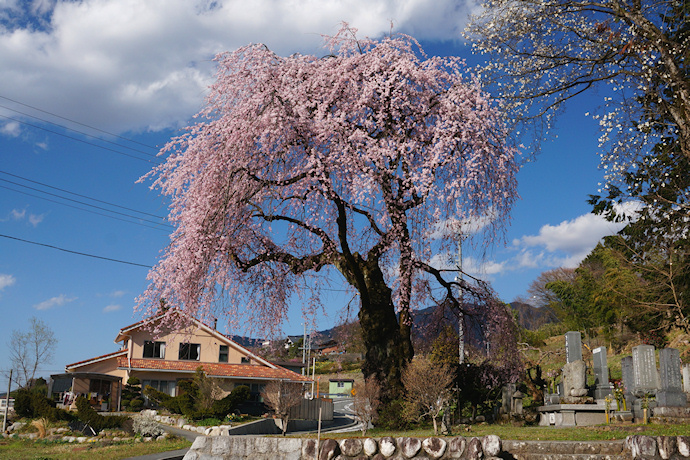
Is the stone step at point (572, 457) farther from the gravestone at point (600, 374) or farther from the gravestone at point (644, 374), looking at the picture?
the gravestone at point (600, 374)

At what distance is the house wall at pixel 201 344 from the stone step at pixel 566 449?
94.9 ft

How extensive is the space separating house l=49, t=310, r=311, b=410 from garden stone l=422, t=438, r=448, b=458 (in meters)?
24.2

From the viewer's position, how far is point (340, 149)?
14.0 metres

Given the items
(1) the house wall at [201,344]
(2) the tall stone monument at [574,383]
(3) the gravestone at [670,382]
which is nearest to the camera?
(3) the gravestone at [670,382]

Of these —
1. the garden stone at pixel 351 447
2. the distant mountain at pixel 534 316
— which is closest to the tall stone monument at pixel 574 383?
the garden stone at pixel 351 447

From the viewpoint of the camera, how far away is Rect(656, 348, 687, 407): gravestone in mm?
16812

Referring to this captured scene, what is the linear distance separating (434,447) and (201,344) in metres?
30.1

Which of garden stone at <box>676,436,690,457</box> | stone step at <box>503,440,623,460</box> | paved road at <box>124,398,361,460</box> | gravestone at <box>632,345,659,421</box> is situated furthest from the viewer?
gravestone at <box>632,345,659,421</box>

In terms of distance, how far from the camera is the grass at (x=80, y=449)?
16.6 m

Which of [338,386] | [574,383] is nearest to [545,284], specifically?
[338,386]

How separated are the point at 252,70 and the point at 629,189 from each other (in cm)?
1144

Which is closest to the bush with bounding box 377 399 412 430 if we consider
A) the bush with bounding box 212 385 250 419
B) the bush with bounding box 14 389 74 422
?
the bush with bounding box 212 385 250 419

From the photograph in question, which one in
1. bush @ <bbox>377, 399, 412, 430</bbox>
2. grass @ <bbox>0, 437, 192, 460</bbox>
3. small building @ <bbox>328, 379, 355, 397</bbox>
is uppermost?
bush @ <bbox>377, 399, 412, 430</bbox>

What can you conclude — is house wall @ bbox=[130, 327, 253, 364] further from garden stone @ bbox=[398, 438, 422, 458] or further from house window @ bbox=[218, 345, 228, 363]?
garden stone @ bbox=[398, 438, 422, 458]
